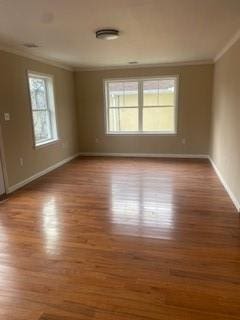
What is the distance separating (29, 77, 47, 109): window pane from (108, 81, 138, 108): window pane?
1.93 metres

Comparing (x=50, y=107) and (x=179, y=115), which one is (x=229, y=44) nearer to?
(x=179, y=115)

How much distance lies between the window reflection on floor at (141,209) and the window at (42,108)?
2.05m

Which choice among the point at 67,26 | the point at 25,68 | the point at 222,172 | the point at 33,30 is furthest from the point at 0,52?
the point at 222,172

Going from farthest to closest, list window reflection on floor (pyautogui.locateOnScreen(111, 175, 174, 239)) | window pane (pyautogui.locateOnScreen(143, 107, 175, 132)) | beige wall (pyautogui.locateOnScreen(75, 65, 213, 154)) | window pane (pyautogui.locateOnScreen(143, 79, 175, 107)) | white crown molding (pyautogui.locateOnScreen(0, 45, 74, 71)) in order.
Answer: window pane (pyautogui.locateOnScreen(143, 107, 175, 132)) → window pane (pyautogui.locateOnScreen(143, 79, 175, 107)) → beige wall (pyautogui.locateOnScreen(75, 65, 213, 154)) → white crown molding (pyautogui.locateOnScreen(0, 45, 74, 71)) → window reflection on floor (pyautogui.locateOnScreen(111, 175, 174, 239))

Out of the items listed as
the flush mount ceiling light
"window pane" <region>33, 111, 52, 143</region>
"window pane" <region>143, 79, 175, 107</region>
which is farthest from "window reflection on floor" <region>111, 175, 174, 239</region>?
"window pane" <region>143, 79, 175, 107</region>

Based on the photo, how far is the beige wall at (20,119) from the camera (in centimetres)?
418

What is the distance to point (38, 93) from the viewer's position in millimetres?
5344

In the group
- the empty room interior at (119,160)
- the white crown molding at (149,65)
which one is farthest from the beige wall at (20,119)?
the white crown molding at (149,65)

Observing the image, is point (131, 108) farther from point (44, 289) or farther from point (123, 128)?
point (44, 289)

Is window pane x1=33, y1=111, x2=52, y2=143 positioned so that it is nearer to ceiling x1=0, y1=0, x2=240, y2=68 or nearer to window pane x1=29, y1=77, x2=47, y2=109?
window pane x1=29, y1=77, x2=47, y2=109

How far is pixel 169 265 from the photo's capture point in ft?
7.42

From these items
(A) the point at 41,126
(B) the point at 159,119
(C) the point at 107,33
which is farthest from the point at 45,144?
(B) the point at 159,119

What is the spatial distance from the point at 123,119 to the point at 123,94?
66 cm

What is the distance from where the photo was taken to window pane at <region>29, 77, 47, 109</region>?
513cm
